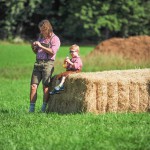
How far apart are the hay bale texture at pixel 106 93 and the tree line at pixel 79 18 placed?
4970 cm

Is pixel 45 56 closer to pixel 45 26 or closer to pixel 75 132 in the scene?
pixel 45 26

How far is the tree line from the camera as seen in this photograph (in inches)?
2462

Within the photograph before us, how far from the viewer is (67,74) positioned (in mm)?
12445

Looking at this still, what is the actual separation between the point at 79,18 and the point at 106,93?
51528 mm

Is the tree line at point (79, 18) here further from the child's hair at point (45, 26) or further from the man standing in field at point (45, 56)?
the child's hair at point (45, 26)

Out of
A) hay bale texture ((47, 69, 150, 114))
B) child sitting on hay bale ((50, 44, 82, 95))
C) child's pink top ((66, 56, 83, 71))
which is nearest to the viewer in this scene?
hay bale texture ((47, 69, 150, 114))

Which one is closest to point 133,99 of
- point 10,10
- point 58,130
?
point 58,130

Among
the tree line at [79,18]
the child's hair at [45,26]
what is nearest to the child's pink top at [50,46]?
the child's hair at [45,26]

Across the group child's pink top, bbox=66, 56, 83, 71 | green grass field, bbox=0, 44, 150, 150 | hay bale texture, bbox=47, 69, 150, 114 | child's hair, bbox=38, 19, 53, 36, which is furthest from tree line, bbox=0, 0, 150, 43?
green grass field, bbox=0, 44, 150, 150

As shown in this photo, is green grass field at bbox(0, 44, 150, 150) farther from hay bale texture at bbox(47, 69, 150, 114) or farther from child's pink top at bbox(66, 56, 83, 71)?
child's pink top at bbox(66, 56, 83, 71)

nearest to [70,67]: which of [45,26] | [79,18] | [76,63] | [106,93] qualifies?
[76,63]

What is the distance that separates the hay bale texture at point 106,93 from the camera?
1169 cm

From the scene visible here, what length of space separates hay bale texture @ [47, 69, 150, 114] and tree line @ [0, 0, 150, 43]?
163 ft

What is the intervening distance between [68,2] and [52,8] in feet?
6.99
